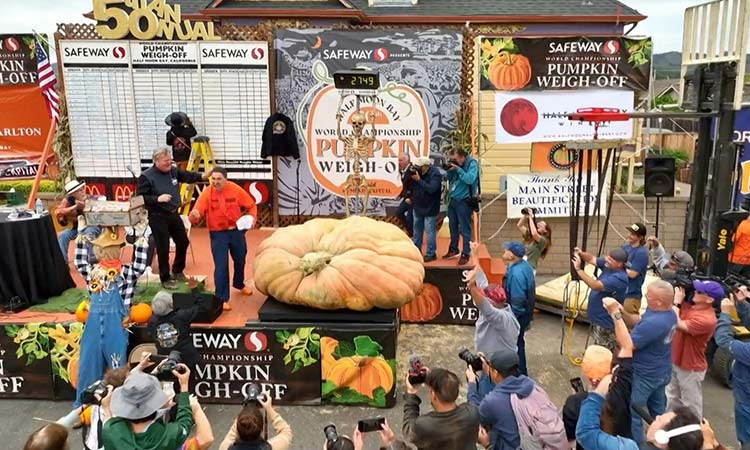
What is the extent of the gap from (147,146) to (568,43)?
22.2 ft

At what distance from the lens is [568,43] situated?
30.9 feet

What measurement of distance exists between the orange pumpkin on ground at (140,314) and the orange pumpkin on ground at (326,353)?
1.67 metres

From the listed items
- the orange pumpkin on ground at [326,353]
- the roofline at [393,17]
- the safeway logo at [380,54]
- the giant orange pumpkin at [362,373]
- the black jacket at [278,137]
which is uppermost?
the roofline at [393,17]

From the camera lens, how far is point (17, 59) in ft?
39.5

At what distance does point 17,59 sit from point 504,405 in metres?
12.2

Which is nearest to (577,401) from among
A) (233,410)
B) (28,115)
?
(233,410)

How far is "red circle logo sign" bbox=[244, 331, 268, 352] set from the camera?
19.2 ft

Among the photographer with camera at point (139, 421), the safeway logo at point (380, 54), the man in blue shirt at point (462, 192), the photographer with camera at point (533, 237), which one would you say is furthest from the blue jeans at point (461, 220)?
the photographer with camera at point (139, 421)

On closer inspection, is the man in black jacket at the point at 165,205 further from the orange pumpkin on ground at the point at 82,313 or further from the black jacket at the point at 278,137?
the black jacket at the point at 278,137

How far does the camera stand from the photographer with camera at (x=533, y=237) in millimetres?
6980

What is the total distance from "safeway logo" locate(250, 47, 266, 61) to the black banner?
16.4ft

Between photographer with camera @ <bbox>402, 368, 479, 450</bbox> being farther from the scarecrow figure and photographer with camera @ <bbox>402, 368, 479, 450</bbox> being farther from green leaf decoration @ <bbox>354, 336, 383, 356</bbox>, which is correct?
the scarecrow figure

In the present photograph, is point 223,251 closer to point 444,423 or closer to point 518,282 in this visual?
point 518,282

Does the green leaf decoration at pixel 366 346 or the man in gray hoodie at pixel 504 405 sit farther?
the green leaf decoration at pixel 366 346
